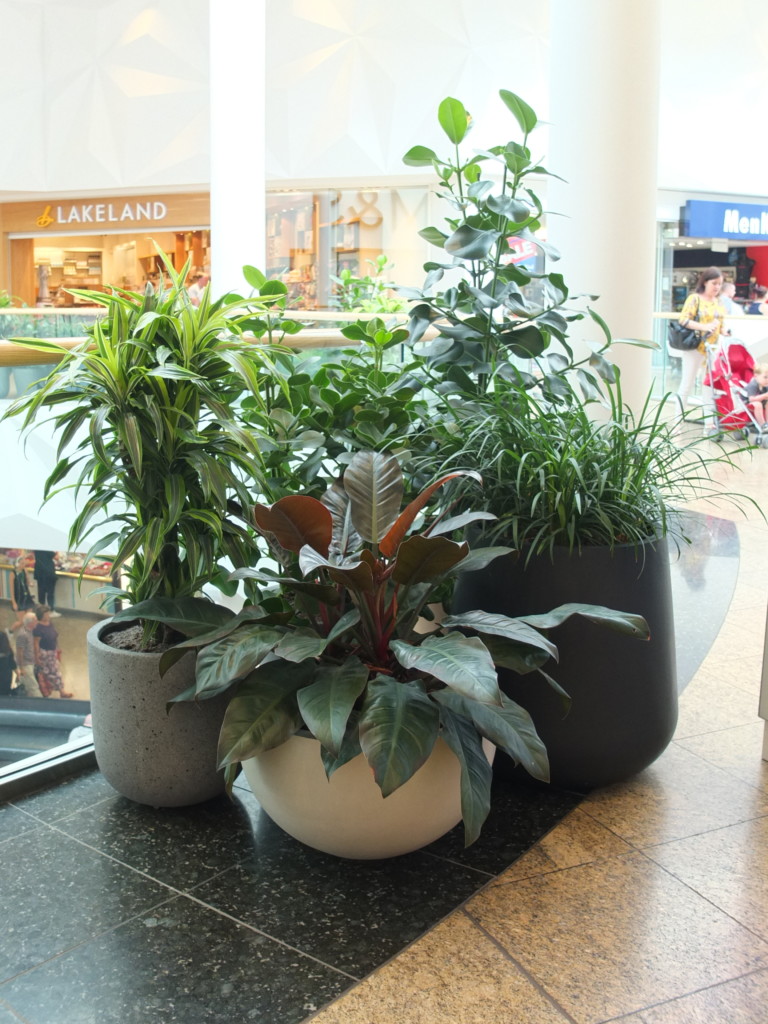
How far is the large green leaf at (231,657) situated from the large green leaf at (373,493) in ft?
1.05

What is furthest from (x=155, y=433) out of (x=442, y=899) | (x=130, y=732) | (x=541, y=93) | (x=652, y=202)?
(x=541, y=93)

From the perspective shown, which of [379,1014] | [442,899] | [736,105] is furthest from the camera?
[736,105]

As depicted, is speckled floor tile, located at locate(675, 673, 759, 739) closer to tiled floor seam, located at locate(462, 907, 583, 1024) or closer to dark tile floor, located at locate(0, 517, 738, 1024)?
dark tile floor, located at locate(0, 517, 738, 1024)

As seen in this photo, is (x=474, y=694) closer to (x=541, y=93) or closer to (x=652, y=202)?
(x=652, y=202)

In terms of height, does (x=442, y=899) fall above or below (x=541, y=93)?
below

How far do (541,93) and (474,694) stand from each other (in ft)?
40.0

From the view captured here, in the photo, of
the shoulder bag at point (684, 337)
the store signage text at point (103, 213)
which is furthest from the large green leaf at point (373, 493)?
the store signage text at point (103, 213)

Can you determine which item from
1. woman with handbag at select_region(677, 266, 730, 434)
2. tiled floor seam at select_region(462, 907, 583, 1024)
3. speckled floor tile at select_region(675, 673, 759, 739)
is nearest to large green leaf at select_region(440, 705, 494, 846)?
tiled floor seam at select_region(462, 907, 583, 1024)

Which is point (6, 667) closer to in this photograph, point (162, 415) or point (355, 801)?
point (162, 415)

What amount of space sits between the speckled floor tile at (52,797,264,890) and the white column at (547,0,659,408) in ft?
7.82

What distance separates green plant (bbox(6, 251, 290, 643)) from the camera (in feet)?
7.88

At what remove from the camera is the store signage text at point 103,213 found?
15523 mm

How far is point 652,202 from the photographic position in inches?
165

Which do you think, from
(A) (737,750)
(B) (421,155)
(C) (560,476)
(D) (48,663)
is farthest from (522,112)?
(D) (48,663)
